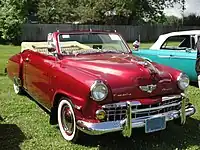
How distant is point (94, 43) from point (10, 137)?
7.15 feet

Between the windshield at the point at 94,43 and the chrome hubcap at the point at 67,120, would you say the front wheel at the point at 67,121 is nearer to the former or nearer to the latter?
the chrome hubcap at the point at 67,120

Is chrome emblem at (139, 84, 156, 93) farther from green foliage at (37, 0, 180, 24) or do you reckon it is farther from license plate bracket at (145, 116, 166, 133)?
green foliage at (37, 0, 180, 24)

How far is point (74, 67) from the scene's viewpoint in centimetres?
496

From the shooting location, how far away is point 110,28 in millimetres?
34438

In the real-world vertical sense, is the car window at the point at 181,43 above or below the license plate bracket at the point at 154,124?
above

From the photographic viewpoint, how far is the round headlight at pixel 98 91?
432cm

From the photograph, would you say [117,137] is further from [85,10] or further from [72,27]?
[85,10]

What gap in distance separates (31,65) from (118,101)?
237cm

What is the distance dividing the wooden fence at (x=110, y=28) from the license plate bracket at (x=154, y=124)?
25.5m

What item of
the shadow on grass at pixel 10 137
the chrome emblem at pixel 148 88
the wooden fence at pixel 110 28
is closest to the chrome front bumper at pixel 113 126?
the chrome emblem at pixel 148 88

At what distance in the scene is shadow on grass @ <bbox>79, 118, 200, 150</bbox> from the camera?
188 inches

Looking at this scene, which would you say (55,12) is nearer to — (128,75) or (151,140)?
(151,140)

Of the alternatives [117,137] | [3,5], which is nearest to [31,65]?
[117,137]

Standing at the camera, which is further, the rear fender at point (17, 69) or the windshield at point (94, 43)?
the rear fender at point (17, 69)
